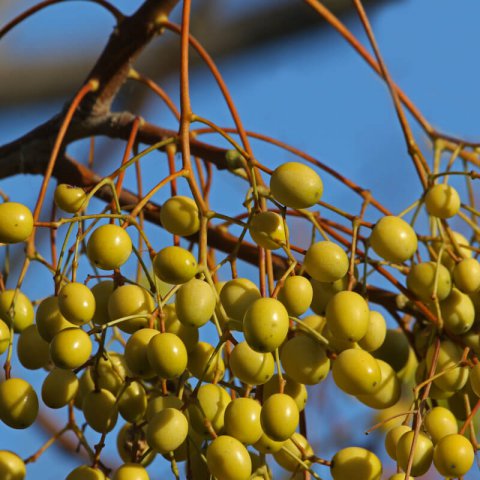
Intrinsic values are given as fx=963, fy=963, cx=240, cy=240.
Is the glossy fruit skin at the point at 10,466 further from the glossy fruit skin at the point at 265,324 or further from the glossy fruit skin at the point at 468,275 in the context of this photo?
the glossy fruit skin at the point at 468,275

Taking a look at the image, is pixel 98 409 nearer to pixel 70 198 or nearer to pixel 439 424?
pixel 70 198

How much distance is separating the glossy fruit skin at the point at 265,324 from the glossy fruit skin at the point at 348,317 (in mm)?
69

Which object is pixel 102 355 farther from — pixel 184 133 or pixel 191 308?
pixel 184 133

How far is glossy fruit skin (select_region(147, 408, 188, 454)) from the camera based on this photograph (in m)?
0.77

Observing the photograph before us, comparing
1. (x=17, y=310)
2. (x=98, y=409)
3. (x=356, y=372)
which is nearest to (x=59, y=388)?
(x=98, y=409)

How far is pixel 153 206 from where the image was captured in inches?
44.4

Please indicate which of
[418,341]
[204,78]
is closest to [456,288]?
[418,341]

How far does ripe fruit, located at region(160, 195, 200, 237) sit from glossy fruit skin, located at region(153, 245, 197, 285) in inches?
2.7

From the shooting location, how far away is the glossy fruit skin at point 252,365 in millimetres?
806

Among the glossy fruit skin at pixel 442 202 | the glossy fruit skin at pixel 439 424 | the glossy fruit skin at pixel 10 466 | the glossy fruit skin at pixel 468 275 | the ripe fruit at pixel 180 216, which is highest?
the ripe fruit at pixel 180 216

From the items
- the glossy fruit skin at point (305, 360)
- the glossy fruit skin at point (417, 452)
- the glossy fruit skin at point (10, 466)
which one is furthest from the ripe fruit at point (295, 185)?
the glossy fruit skin at point (10, 466)

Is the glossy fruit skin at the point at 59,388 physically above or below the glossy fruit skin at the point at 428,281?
above

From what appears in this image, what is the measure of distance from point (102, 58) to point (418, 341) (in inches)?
21.2

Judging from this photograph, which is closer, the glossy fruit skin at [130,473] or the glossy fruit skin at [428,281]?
the glossy fruit skin at [130,473]
